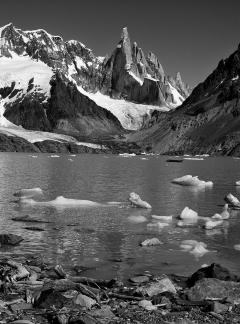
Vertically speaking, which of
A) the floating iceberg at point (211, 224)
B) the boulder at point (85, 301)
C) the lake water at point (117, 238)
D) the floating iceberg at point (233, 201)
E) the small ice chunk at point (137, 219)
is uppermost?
the floating iceberg at point (233, 201)

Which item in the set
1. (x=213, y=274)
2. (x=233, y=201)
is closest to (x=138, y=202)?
(x=233, y=201)

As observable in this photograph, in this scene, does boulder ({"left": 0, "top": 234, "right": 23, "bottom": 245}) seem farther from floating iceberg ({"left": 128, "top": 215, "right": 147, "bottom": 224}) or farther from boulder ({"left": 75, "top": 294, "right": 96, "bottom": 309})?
boulder ({"left": 75, "top": 294, "right": 96, "bottom": 309})

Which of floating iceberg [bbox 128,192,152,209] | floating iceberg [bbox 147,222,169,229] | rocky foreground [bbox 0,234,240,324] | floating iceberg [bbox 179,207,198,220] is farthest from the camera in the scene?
floating iceberg [bbox 128,192,152,209]

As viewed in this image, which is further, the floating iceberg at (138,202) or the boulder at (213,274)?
the floating iceberg at (138,202)

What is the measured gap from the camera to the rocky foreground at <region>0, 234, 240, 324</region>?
47.8ft

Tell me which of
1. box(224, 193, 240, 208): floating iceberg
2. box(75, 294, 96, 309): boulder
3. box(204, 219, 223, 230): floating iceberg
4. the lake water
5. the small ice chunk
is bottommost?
the lake water

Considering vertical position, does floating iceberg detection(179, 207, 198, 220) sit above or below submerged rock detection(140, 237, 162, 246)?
above

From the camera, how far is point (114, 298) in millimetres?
16688

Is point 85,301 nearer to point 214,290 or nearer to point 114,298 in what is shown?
point 114,298

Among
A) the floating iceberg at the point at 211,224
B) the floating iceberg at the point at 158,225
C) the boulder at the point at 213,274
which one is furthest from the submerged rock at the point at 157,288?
the floating iceberg at the point at 211,224

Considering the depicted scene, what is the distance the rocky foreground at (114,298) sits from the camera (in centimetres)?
1458

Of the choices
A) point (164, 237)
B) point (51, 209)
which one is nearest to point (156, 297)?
point (164, 237)

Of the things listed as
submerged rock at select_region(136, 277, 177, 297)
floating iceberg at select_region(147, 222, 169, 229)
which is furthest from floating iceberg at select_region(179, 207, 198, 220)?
submerged rock at select_region(136, 277, 177, 297)

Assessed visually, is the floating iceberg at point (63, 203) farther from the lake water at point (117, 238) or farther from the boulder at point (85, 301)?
the boulder at point (85, 301)
